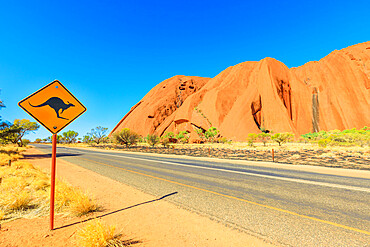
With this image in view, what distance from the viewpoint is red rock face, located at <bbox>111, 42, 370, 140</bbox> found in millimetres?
60625

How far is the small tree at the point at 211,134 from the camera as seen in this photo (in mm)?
62719

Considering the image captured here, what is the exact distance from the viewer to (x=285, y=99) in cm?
6725

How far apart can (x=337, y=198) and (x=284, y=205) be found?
2000 mm

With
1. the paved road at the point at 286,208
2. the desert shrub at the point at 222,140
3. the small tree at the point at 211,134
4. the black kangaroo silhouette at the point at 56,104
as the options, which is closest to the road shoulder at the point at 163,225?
the paved road at the point at 286,208

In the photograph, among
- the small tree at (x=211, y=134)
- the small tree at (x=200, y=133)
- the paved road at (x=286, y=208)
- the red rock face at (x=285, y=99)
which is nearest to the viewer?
the paved road at (x=286, y=208)

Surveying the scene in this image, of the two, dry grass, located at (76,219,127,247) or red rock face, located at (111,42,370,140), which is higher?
red rock face, located at (111,42,370,140)

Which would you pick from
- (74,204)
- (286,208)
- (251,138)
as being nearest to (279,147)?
(251,138)

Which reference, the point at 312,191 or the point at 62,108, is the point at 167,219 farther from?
the point at 312,191

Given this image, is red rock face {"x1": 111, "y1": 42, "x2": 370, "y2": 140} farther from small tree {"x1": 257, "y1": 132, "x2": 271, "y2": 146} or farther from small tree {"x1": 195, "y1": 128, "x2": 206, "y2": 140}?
small tree {"x1": 257, "y1": 132, "x2": 271, "y2": 146}

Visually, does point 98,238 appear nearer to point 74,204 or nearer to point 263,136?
point 74,204

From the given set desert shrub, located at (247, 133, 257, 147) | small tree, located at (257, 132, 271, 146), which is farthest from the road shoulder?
small tree, located at (257, 132, 271, 146)

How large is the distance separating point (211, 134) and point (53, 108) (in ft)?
199

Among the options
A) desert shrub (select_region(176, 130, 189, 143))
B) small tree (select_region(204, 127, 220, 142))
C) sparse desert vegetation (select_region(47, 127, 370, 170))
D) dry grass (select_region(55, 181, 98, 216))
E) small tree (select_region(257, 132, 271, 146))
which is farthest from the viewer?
desert shrub (select_region(176, 130, 189, 143))

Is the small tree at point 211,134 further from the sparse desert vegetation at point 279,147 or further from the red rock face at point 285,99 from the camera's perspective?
the red rock face at point 285,99
